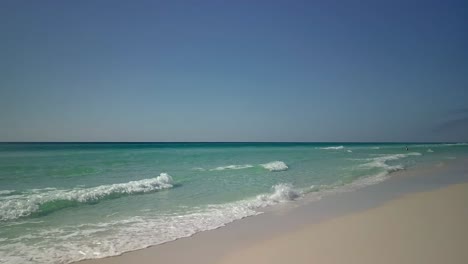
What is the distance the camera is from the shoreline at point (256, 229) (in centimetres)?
485

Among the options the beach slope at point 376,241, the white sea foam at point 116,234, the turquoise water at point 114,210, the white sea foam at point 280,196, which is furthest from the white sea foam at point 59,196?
the beach slope at point 376,241

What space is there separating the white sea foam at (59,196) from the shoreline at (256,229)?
4.70m

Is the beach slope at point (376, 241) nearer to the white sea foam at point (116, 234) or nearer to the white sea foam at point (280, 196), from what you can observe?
the white sea foam at point (116, 234)

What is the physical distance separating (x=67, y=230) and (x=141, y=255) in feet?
8.27

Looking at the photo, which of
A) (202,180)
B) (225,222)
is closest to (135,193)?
(202,180)

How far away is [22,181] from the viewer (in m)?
12.7

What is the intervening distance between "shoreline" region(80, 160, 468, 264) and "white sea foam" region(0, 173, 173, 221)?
4696 mm

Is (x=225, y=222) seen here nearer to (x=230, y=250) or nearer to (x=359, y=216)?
(x=230, y=250)

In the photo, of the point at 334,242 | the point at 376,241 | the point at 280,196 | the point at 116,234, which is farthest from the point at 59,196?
the point at 376,241

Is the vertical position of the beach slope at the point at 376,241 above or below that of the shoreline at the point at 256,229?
above

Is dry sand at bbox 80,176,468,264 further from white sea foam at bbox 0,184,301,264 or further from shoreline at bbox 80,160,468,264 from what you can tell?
white sea foam at bbox 0,184,301,264

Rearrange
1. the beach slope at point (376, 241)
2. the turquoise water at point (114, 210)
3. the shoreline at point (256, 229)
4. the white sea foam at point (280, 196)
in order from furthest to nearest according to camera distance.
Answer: the white sea foam at point (280, 196) < the turquoise water at point (114, 210) < the shoreline at point (256, 229) < the beach slope at point (376, 241)

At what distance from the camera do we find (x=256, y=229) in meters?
6.42

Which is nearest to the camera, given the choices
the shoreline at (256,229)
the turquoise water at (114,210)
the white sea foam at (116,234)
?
the shoreline at (256,229)
